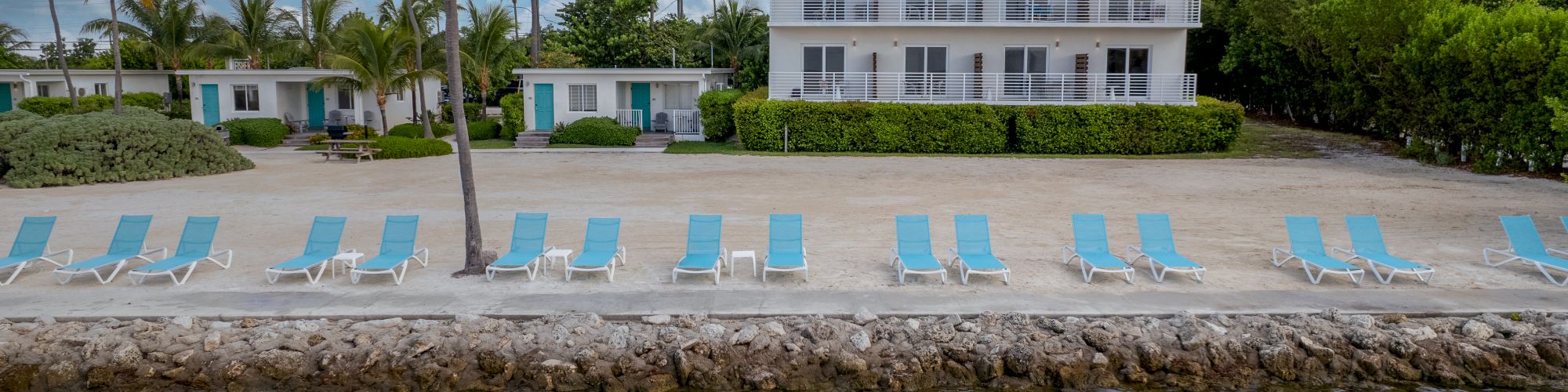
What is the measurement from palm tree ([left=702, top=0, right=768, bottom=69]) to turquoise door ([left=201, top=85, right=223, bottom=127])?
56.7ft

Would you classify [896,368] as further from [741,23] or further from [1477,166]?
[741,23]

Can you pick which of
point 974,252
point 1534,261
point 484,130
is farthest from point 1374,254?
point 484,130

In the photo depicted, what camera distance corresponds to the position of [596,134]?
31.0 meters

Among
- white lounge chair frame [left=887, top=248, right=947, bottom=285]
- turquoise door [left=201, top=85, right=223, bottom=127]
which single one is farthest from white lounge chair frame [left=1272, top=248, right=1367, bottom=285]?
turquoise door [left=201, top=85, right=223, bottom=127]

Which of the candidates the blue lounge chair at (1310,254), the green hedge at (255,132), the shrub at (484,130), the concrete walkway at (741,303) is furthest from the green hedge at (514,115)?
the blue lounge chair at (1310,254)

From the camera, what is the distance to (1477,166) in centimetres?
2225

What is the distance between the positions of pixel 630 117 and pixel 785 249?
76.5 feet

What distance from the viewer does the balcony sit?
1134 inches

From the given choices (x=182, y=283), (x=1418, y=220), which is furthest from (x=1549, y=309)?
(x=182, y=283)

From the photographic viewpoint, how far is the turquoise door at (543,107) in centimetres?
3344

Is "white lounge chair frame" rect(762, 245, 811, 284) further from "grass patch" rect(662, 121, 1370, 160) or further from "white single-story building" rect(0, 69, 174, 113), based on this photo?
"white single-story building" rect(0, 69, 174, 113)

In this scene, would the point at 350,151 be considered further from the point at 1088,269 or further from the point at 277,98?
the point at 1088,269

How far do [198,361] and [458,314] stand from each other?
203 centimetres

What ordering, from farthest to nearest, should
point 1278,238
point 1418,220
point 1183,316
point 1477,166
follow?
point 1477,166
point 1418,220
point 1278,238
point 1183,316
